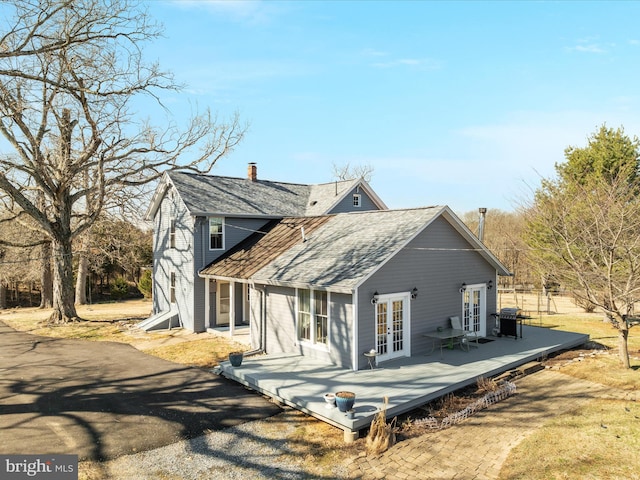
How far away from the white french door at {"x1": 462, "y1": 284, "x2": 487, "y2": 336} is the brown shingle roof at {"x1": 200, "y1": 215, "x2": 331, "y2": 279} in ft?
21.4

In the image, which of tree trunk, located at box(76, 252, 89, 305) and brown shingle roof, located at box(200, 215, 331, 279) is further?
tree trunk, located at box(76, 252, 89, 305)

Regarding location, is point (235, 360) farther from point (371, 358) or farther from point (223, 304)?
point (223, 304)

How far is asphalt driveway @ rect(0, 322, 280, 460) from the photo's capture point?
835 centimetres

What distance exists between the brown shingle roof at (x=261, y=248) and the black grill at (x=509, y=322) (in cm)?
815

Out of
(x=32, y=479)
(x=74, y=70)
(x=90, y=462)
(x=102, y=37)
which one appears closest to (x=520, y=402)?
(x=90, y=462)

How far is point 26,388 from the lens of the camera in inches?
454

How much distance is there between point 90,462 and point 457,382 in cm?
841

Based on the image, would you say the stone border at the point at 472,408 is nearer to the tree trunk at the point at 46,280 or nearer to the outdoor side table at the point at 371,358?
the outdoor side table at the point at 371,358

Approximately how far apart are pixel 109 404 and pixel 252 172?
17.1 m

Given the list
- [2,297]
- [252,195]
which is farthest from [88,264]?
[252,195]

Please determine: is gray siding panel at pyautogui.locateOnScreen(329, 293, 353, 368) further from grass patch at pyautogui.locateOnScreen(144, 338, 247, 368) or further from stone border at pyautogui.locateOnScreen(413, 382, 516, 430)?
grass patch at pyautogui.locateOnScreen(144, 338, 247, 368)

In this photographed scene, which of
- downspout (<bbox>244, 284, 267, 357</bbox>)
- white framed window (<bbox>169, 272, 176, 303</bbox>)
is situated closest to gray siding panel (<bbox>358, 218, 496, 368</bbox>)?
downspout (<bbox>244, 284, 267, 357</bbox>)

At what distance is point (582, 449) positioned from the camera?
784 centimetres

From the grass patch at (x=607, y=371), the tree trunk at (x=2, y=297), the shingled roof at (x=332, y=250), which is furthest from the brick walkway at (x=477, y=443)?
the tree trunk at (x=2, y=297)
